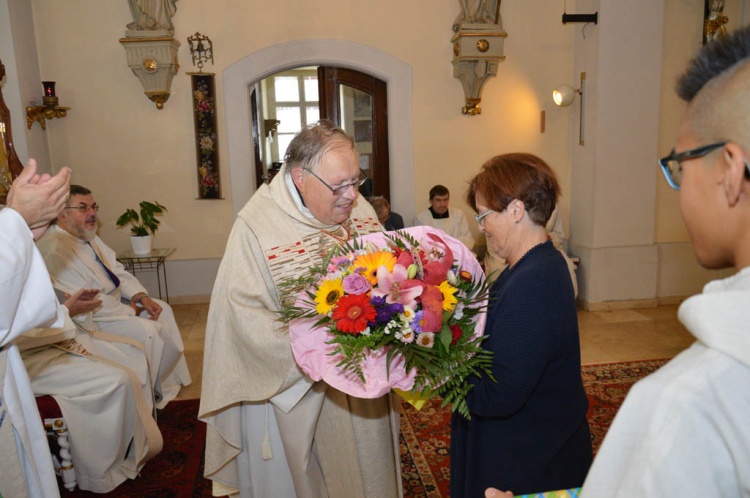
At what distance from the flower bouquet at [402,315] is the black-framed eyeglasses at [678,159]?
66cm

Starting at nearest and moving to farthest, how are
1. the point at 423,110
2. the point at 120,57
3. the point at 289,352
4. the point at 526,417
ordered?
the point at 526,417, the point at 289,352, the point at 120,57, the point at 423,110

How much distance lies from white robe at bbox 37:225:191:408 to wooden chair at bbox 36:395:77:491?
0.88 meters

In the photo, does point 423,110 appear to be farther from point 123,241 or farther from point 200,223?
point 123,241

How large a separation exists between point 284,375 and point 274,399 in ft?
0.43

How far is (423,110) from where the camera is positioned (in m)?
Answer: 7.35

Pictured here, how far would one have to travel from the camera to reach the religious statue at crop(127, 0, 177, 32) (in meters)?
6.44

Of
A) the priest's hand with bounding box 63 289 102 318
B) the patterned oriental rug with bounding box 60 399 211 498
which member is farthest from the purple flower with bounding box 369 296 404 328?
the priest's hand with bounding box 63 289 102 318

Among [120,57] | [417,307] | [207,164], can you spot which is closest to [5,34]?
[120,57]

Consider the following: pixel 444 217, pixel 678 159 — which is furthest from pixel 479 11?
pixel 678 159

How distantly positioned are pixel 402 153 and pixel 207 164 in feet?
7.89

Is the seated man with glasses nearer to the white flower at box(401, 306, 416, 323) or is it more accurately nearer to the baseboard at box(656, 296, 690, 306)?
the white flower at box(401, 306, 416, 323)

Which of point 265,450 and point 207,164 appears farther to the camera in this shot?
point 207,164

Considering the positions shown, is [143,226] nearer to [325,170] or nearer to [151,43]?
[151,43]

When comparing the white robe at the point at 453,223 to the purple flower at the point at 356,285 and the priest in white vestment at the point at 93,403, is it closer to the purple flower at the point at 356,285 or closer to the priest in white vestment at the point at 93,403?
the priest in white vestment at the point at 93,403
